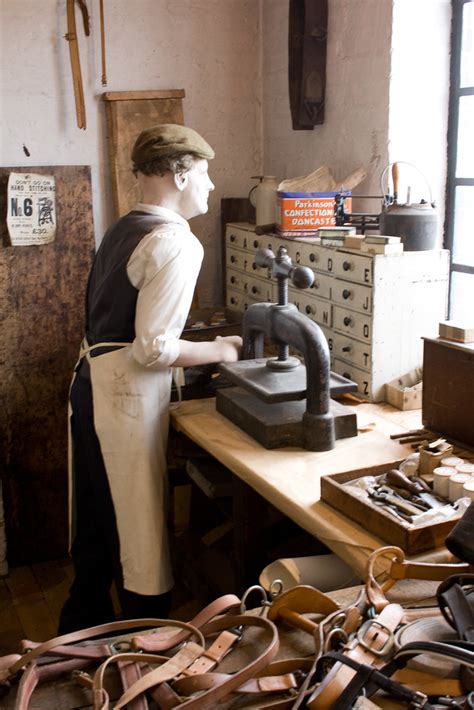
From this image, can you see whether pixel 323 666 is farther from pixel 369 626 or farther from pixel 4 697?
pixel 4 697

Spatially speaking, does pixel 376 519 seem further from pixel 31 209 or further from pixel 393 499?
pixel 31 209

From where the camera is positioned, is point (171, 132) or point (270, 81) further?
point (270, 81)

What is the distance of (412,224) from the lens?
2.65 m

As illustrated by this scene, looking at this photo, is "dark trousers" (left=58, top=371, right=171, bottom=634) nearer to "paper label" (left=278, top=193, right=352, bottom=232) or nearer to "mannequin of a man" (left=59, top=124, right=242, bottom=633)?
"mannequin of a man" (left=59, top=124, right=242, bottom=633)

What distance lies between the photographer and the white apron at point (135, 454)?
254 cm

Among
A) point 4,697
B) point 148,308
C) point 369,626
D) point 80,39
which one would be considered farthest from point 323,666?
point 80,39

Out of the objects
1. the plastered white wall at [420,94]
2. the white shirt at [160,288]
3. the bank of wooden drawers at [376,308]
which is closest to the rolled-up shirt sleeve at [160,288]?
the white shirt at [160,288]

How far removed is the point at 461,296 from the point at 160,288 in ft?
4.23

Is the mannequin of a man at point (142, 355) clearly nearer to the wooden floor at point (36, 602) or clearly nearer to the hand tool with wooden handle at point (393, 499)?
the wooden floor at point (36, 602)

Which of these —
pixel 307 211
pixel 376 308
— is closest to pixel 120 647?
pixel 376 308

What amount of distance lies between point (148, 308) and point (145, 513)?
663 mm

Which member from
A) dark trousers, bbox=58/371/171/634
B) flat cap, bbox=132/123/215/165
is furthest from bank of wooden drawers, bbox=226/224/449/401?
dark trousers, bbox=58/371/171/634

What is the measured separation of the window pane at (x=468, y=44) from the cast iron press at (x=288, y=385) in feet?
3.78

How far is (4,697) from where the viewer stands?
1.30 metres
